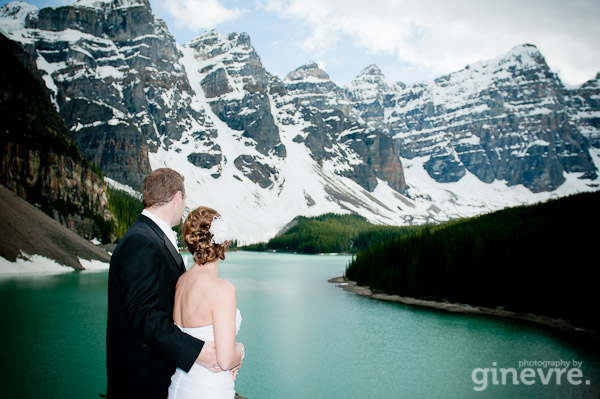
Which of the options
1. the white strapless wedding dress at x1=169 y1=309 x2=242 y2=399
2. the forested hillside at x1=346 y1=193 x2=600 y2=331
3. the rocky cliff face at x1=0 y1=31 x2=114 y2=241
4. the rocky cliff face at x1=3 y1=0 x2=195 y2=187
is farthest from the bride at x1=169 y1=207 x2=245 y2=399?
the rocky cliff face at x1=3 y1=0 x2=195 y2=187

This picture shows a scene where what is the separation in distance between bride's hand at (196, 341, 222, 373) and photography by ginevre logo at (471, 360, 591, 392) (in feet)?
49.3

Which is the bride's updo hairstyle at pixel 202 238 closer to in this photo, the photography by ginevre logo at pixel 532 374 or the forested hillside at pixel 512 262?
the photography by ginevre logo at pixel 532 374

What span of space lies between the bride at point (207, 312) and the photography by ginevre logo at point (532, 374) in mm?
14944

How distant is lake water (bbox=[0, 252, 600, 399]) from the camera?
591 inches

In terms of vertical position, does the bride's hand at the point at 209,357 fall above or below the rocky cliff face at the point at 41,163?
A: below

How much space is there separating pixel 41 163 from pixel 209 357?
229ft

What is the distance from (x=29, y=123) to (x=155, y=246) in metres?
75.2

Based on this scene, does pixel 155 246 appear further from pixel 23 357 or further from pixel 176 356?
pixel 23 357

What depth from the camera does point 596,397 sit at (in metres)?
15.5

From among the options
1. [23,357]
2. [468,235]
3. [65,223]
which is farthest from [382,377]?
[65,223]

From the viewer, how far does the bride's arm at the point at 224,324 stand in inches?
146

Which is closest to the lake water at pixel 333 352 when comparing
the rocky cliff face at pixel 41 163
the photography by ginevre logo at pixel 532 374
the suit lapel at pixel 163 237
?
the photography by ginevre logo at pixel 532 374

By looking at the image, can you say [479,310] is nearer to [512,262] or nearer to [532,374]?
[512,262]

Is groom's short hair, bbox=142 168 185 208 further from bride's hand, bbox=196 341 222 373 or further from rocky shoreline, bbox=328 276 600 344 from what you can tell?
rocky shoreline, bbox=328 276 600 344
